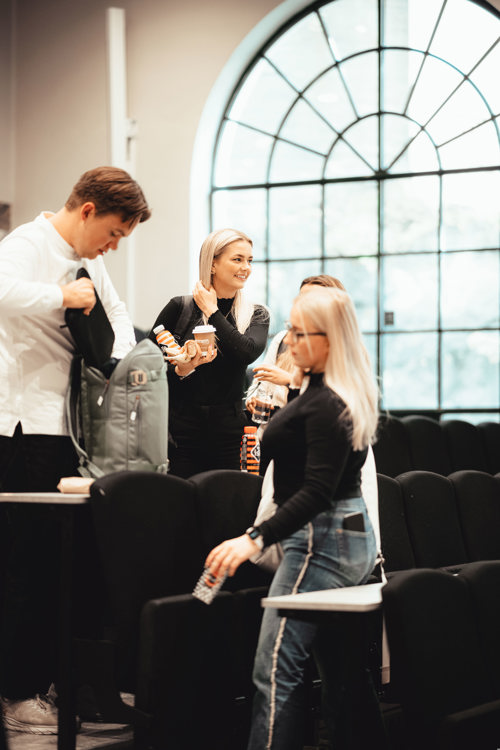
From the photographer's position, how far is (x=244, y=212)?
7617 mm

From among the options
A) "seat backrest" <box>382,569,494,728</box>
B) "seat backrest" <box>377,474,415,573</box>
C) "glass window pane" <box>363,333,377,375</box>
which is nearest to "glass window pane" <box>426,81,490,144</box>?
"glass window pane" <box>363,333,377,375</box>

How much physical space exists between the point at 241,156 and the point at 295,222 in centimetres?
77

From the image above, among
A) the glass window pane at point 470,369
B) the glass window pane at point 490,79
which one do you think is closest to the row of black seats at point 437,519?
the glass window pane at point 470,369

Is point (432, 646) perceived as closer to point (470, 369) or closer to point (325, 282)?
point (325, 282)

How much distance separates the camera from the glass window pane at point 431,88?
22.9 feet

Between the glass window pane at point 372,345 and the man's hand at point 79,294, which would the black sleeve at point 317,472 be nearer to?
the man's hand at point 79,294

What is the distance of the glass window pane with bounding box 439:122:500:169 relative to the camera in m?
6.91

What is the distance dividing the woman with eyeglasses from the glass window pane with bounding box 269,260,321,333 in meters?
5.08

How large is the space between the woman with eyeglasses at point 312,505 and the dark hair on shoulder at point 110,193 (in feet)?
1.81

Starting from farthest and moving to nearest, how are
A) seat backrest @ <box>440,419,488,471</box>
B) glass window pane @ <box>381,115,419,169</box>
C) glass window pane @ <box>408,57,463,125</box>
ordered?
glass window pane @ <box>381,115,419,169</box>, glass window pane @ <box>408,57,463,125</box>, seat backrest @ <box>440,419,488,471</box>

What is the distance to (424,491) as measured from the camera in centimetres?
331

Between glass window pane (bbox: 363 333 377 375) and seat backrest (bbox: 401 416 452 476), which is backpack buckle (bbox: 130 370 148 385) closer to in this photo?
seat backrest (bbox: 401 416 452 476)

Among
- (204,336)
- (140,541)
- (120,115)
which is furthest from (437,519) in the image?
(120,115)

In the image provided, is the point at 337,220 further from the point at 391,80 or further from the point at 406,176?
the point at 391,80
